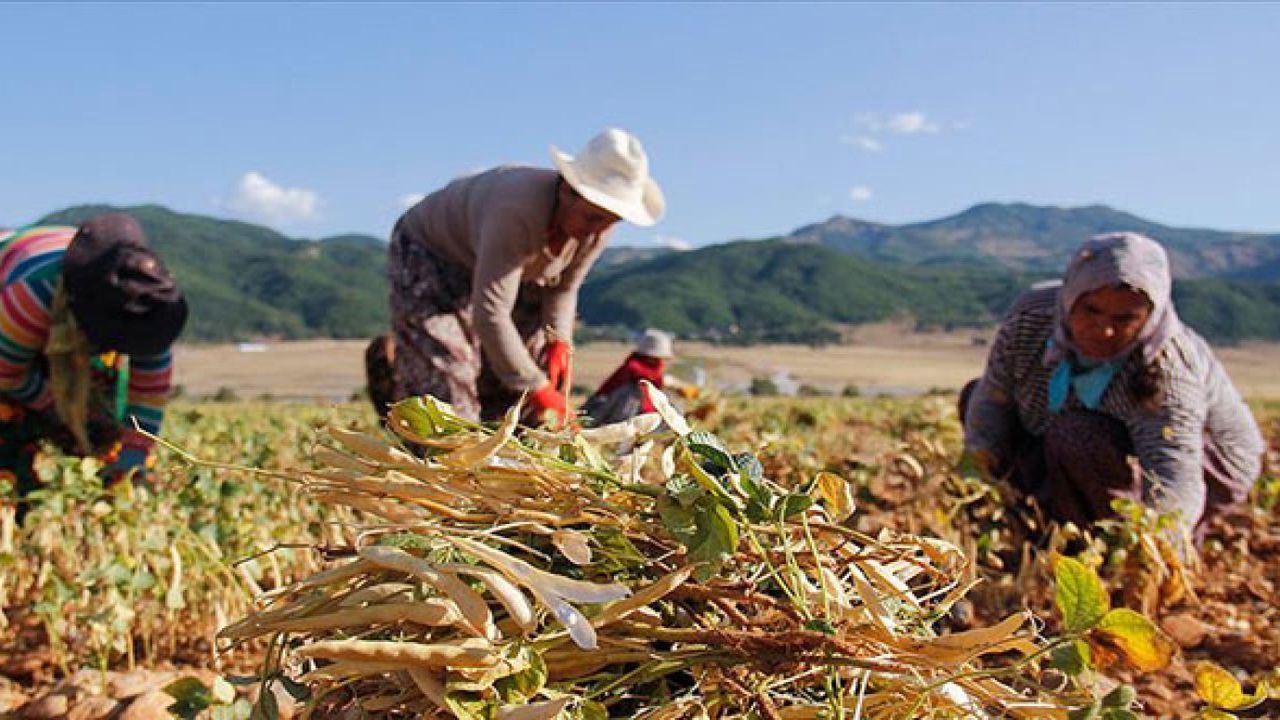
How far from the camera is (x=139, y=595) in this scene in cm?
212

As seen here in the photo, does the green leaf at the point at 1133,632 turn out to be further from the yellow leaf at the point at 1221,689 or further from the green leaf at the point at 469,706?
the green leaf at the point at 469,706

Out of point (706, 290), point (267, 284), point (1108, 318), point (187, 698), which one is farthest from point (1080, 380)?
point (267, 284)

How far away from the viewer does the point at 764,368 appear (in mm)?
31547

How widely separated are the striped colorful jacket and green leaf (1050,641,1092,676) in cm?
243

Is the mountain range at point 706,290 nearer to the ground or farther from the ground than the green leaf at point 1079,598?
nearer to the ground

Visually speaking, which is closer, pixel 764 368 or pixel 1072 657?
pixel 1072 657

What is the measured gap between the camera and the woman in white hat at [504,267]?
9.83 feet

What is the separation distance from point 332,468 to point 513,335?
2.02 metres

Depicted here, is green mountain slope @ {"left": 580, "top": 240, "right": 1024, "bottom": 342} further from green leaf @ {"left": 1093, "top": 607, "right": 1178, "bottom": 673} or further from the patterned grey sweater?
green leaf @ {"left": 1093, "top": 607, "right": 1178, "bottom": 673}

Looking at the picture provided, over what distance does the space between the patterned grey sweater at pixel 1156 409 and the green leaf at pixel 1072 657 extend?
1.82 m

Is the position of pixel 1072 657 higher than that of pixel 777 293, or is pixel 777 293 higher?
pixel 1072 657

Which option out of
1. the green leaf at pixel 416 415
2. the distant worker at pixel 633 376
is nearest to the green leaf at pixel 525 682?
the green leaf at pixel 416 415

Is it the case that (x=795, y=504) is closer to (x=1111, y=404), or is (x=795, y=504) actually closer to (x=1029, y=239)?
(x=1111, y=404)

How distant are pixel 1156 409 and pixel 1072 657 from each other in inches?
78.0
